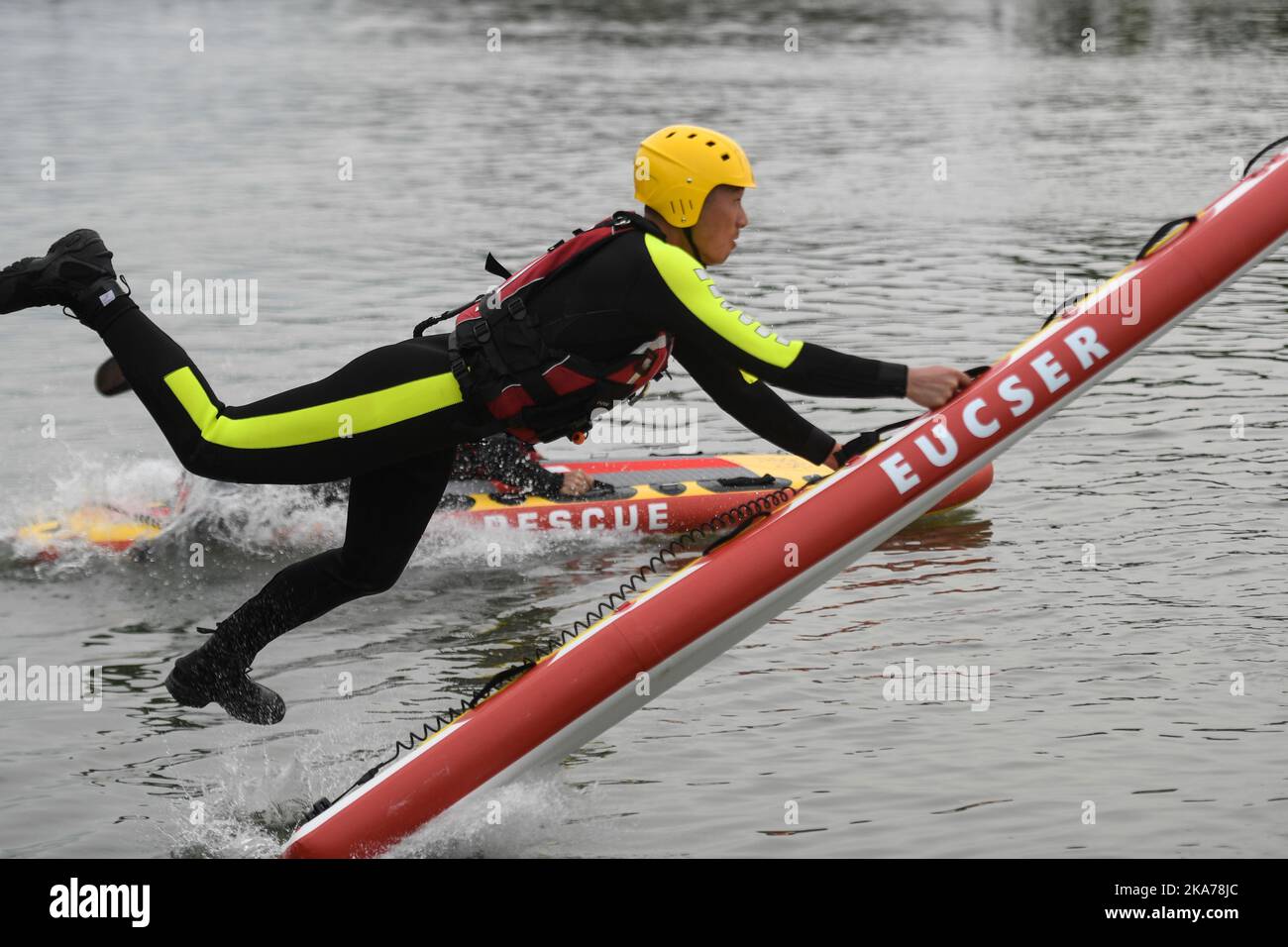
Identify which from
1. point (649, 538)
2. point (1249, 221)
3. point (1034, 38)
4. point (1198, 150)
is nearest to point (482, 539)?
point (649, 538)

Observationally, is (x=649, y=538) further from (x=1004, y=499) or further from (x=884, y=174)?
(x=884, y=174)

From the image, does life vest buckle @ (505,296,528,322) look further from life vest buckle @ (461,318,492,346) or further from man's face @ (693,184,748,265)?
man's face @ (693,184,748,265)

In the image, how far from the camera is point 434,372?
635cm

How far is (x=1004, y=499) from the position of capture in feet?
37.5

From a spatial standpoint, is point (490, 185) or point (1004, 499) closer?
point (1004, 499)

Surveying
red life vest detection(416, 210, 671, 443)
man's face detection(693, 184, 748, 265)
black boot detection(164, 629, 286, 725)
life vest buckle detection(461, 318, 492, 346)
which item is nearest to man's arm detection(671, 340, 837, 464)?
red life vest detection(416, 210, 671, 443)

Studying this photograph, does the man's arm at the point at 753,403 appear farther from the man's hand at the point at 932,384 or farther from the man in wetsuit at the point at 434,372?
the man's hand at the point at 932,384

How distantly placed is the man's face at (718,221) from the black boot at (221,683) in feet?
7.35

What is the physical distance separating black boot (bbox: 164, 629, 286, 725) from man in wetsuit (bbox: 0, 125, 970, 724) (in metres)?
0.17

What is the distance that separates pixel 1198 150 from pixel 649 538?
1527cm

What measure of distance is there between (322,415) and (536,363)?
2.49 feet

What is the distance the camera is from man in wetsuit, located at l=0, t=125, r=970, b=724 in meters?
6.17

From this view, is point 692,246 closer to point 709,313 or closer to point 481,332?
point 709,313
